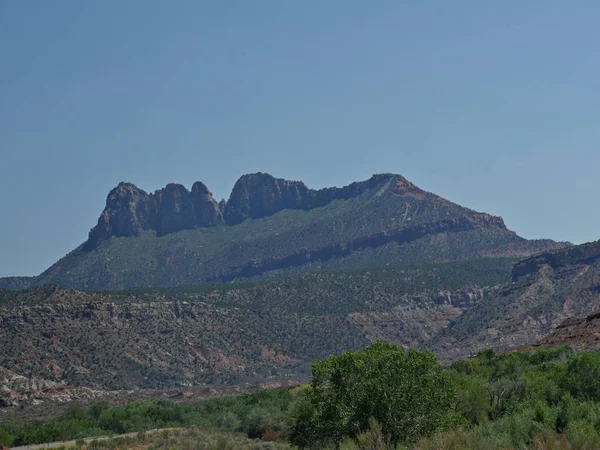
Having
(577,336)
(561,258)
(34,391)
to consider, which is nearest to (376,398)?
(577,336)

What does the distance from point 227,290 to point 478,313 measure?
133 ft

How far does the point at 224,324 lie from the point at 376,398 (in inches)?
4465

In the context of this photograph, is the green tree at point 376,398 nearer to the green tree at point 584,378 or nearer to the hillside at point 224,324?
the green tree at point 584,378

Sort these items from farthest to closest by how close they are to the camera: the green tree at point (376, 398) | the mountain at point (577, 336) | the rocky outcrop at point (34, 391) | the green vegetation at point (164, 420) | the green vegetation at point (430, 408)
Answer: the rocky outcrop at point (34, 391) → the mountain at point (577, 336) → the green vegetation at point (164, 420) → the green tree at point (376, 398) → the green vegetation at point (430, 408)

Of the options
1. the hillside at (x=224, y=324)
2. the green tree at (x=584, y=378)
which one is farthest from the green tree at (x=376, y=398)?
the hillside at (x=224, y=324)

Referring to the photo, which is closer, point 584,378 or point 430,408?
point 430,408

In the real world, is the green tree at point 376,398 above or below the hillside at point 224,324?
below

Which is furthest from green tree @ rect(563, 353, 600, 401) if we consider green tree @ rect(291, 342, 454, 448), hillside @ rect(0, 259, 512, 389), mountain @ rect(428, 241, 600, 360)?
mountain @ rect(428, 241, 600, 360)

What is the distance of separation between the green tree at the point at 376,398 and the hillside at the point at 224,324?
76419 mm

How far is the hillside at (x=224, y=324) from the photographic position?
12381 centimetres

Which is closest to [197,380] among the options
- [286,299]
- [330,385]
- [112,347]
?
[112,347]

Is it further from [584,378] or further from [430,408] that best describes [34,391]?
[430,408]

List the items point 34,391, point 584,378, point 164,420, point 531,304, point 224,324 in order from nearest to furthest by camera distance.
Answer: point 584,378, point 164,420, point 34,391, point 531,304, point 224,324

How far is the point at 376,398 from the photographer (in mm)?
39812
